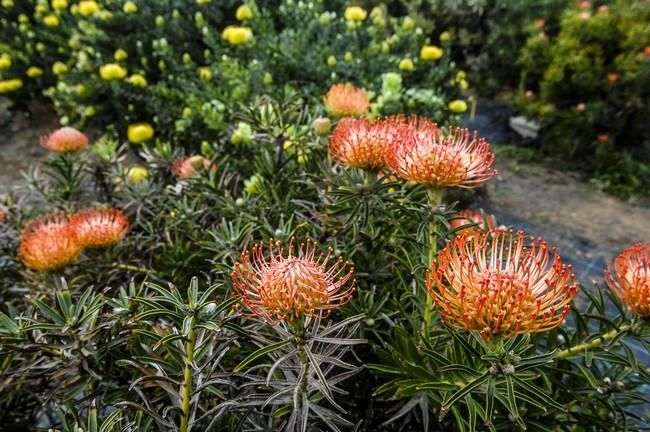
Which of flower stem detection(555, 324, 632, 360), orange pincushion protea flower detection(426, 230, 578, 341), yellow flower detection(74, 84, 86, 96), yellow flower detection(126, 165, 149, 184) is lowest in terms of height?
yellow flower detection(74, 84, 86, 96)

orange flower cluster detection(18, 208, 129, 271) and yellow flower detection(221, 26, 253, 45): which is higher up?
yellow flower detection(221, 26, 253, 45)

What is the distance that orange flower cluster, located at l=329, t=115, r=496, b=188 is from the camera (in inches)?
36.6

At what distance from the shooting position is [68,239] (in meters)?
1.16

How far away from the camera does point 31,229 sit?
4.51 feet

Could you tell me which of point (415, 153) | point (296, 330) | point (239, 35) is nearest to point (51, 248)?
point (296, 330)

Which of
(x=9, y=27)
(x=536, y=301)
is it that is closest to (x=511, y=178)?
(x=536, y=301)

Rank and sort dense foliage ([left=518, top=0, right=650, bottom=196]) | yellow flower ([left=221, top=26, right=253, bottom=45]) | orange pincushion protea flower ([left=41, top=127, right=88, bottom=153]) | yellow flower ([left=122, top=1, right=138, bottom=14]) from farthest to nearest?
dense foliage ([left=518, top=0, right=650, bottom=196]), yellow flower ([left=122, top=1, right=138, bottom=14]), yellow flower ([left=221, top=26, right=253, bottom=45]), orange pincushion protea flower ([left=41, top=127, right=88, bottom=153])

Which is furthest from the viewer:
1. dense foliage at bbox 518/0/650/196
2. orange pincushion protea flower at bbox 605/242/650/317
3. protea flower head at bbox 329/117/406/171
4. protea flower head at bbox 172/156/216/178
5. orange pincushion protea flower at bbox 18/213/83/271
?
dense foliage at bbox 518/0/650/196

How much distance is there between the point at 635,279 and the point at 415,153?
454 millimetres

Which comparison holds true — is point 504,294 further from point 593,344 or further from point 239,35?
point 239,35

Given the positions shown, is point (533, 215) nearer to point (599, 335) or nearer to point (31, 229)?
point (599, 335)

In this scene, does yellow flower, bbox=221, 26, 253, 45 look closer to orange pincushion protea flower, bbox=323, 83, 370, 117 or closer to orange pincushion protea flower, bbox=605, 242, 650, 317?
orange pincushion protea flower, bbox=323, 83, 370, 117

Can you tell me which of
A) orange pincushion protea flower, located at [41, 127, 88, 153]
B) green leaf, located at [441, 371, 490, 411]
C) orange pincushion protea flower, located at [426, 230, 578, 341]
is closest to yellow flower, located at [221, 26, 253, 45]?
orange pincushion protea flower, located at [41, 127, 88, 153]

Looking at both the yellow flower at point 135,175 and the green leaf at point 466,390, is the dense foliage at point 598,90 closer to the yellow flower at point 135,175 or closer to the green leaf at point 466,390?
the yellow flower at point 135,175
